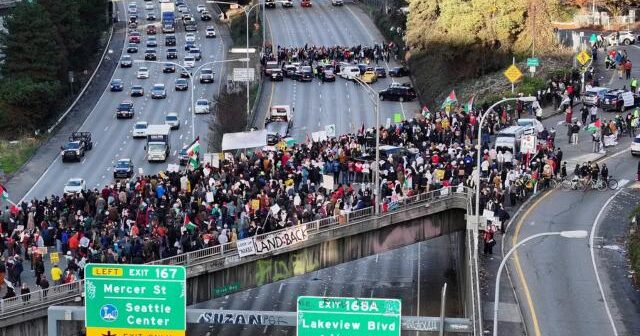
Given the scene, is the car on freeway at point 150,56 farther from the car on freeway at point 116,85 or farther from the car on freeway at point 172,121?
the car on freeway at point 172,121

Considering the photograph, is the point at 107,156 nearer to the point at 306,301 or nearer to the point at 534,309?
the point at 534,309

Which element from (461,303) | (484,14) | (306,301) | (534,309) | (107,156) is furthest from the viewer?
(484,14)

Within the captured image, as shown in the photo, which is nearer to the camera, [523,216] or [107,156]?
[523,216]

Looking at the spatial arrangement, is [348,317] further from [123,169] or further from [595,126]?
[123,169]

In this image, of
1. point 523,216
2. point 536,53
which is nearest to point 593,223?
point 523,216

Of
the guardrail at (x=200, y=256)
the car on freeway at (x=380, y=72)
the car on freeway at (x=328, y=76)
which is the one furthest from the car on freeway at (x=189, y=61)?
the guardrail at (x=200, y=256)

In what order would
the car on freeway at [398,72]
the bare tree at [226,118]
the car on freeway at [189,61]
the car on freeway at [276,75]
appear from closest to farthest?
the bare tree at [226,118], the car on freeway at [276,75], the car on freeway at [398,72], the car on freeway at [189,61]

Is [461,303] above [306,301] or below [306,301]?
below

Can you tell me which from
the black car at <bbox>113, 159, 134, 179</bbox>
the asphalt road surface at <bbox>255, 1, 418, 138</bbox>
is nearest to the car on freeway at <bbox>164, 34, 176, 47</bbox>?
the asphalt road surface at <bbox>255, 1, 418, 138</bbox>
